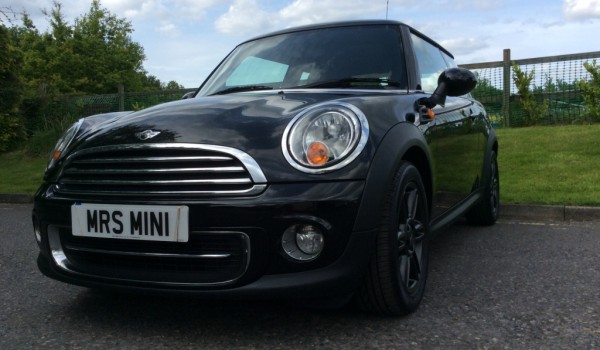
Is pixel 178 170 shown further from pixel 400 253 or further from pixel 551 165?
pixel 551 165

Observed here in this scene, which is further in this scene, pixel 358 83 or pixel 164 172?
pixel 358 83

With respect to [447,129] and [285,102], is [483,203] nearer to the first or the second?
[447,129]

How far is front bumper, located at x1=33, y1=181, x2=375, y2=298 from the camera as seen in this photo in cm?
216

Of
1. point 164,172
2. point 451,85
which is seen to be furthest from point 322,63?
point 164,172

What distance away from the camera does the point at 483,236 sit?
15.1 feet

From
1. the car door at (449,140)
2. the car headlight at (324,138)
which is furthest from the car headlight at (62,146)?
the car door at (449,140)

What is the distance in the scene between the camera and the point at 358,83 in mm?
3117

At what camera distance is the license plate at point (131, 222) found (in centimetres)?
220

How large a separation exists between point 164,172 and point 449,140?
176 centimetres

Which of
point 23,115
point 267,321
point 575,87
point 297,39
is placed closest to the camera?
point 267,321

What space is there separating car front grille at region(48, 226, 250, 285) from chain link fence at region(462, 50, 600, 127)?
31.3ft

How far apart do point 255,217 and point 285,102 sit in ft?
2.14

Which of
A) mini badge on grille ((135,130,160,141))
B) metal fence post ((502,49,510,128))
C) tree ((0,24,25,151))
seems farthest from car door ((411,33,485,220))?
tree ((0,24,25,151))

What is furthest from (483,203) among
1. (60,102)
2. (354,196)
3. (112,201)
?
(60,102)
